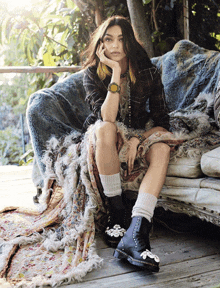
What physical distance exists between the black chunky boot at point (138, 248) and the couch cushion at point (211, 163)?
12.3 inches

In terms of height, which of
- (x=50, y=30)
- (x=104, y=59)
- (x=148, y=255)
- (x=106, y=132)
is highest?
(x=50, y=30)

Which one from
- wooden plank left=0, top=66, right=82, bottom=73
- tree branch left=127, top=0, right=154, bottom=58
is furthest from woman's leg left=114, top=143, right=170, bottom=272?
wooden plank left=0, top=66, right=82, bottom=73

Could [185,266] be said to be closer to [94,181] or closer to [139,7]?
[94,181]

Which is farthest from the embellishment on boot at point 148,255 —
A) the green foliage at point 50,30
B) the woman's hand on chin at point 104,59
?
the green foliage at point 50,30

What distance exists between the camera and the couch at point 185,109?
124 centimetres

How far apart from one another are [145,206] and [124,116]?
1.76ft

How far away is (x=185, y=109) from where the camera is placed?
1.84m

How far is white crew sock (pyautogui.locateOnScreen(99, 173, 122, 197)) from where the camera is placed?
1369 mm

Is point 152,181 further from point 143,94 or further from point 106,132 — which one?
point 143,94

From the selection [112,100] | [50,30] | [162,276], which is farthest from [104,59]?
[50,30]

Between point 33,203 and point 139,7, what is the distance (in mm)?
1730

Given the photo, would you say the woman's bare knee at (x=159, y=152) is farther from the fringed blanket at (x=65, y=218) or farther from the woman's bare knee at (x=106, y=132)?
the woman's bare knee at (x=106, y=132)

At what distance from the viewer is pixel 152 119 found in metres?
1.58

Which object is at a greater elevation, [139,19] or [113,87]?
[139,19]
